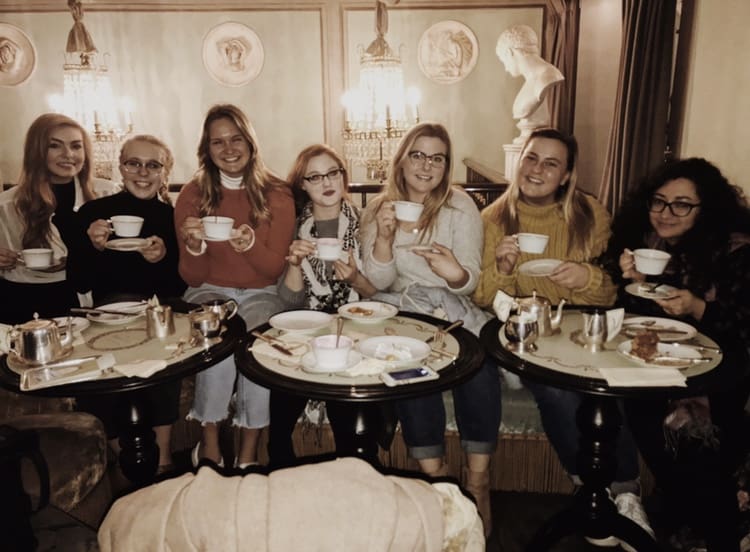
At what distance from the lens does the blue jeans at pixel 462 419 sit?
6.96 ft

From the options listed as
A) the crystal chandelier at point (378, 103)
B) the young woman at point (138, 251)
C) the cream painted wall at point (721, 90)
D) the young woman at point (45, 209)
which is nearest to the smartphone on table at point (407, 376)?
the young woman at point (138, 251)

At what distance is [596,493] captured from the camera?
1.90 metres

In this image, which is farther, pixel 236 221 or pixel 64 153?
pixel 64 153

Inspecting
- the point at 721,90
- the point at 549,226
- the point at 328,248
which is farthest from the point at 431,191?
the point at 721,90

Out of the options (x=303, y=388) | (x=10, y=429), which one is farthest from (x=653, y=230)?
(x=10, y=429)

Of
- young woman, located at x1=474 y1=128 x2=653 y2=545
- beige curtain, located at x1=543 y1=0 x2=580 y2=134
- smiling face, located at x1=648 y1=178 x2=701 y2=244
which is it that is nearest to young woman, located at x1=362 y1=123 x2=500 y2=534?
young woman, located at x1=474 y1=128 x2=653 y2=545

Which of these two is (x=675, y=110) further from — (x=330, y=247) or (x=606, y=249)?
(x=330, y=247)

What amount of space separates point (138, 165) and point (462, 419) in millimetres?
1849

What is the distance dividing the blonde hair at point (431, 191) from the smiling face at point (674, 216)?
84 centimetres

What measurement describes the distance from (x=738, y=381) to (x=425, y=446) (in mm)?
1043

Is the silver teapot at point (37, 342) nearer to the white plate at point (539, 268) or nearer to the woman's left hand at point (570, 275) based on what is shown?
the white plate at point (539, 268)

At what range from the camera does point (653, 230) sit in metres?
2.35

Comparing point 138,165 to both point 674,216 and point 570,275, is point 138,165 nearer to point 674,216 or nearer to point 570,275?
point 570,275

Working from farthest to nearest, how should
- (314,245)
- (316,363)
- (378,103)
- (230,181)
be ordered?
(378,103), (230,181), (314,245), (316,363)
